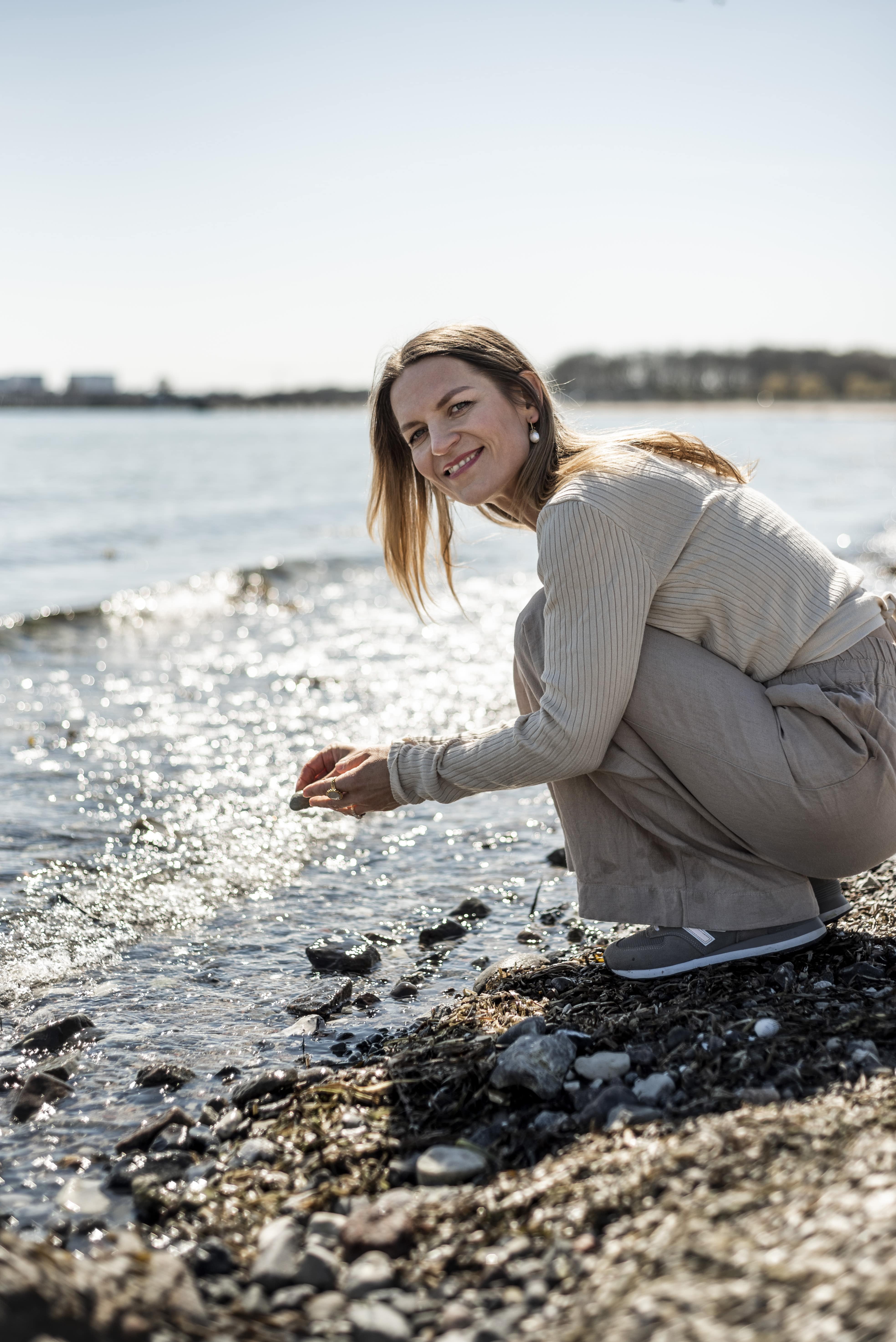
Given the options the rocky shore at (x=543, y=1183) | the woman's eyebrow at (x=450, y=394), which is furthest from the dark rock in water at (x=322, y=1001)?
the woman's eyebrow at (x=450, y=394)

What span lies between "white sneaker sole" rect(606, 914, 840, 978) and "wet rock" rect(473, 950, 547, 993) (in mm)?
447

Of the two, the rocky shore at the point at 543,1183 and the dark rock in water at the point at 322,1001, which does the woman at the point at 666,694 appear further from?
the dark rock in water at the point at 322,1001

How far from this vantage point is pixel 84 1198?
2.50m

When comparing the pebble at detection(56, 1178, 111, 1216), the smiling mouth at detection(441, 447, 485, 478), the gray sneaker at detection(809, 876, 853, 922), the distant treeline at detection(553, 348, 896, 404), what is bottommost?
the pebble at detection(56, 1178, 111, 1216)

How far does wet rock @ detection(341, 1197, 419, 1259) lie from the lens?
208 cm

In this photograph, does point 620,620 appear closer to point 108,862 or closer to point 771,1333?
point 771,1333

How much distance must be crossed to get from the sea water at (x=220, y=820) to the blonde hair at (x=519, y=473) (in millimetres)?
324

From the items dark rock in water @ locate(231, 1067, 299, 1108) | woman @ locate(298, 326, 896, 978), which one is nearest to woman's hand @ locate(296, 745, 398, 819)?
woman @ locate(298, 326, 896, 978)

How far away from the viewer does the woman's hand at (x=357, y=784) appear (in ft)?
10.3

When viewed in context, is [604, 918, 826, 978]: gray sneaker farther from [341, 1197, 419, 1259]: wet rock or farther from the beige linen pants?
[341, 1197, 419, 1259]: wet rock

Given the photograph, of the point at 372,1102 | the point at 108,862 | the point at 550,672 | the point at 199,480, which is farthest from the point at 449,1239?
the point at 199,480

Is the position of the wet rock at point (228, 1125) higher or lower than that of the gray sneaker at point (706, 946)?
lower

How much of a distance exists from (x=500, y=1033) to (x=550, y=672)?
1.01 metres

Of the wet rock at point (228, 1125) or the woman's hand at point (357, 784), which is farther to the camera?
the woman's hand at point (357, 784)
